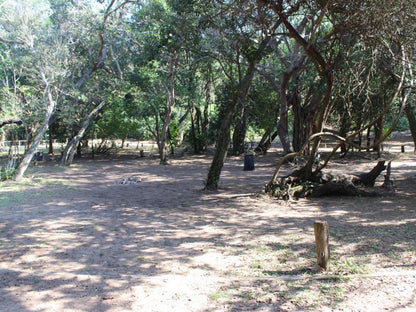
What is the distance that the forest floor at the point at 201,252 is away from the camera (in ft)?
12.9

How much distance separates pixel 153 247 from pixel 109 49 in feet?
50.1

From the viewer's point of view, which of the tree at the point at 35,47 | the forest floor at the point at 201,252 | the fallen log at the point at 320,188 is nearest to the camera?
the forest floor at the point at 201,252

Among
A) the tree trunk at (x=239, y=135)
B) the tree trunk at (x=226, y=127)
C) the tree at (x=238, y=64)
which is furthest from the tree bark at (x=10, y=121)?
the tree trunk at (x=239, y=135)

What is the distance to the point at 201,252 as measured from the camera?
5773mm

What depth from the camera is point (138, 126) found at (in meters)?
27.8

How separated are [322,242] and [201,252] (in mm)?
1971

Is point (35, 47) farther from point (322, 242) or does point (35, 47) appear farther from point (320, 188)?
point (322, 242)

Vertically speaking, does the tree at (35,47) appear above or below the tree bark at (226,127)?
above

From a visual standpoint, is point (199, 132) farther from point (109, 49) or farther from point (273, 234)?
point (273, 234)

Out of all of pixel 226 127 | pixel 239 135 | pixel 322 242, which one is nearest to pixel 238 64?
pixel 226 127

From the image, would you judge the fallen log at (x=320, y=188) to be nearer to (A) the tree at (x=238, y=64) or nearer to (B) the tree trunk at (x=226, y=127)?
(B) the tree trunk at (x=226, y=127)

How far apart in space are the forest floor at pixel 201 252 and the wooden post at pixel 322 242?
0.15m

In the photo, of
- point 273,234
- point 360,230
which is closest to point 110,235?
point 273,234

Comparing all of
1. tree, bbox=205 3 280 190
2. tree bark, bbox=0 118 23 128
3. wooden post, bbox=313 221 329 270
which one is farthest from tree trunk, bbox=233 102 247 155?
wooden post, bbox=313 221 329 270
